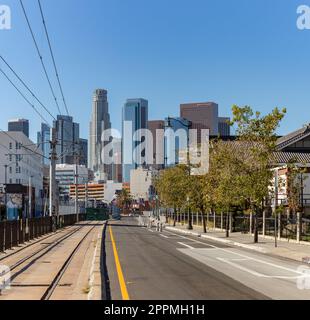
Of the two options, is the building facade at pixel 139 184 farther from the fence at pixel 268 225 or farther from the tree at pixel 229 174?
the tree at pixel 229 174

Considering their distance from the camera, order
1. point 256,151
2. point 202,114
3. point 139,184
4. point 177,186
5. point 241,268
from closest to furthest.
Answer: point 241,268
point 256,151
point 177,186
point 202,114
point 139,184

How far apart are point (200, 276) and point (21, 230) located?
57.9 ft

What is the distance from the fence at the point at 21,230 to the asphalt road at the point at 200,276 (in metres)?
4.97

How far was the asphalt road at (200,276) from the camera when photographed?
13.1 meters

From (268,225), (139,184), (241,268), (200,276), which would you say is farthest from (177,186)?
(139,184)

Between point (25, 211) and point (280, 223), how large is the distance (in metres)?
88.7

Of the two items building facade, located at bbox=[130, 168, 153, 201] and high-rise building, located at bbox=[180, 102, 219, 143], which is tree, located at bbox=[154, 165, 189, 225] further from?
building facade, located at bbox=[130, 168, 153, 201]

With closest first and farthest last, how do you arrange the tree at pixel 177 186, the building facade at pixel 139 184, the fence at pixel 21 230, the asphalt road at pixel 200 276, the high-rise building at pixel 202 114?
the asphalt road at pixel 200 276 < the fence at pixel 21 230 < the tree at pixel 177 186 < the high-rise building at pixel 202 114 < the building facade at pixel 139 184

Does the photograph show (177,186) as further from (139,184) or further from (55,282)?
(139,184)

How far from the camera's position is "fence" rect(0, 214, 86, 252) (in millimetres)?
26094

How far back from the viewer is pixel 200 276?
55.4ft

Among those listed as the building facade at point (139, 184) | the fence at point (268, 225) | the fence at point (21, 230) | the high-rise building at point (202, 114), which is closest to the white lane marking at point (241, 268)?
the fence at point (268, 225)

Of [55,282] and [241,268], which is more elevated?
[55,282]

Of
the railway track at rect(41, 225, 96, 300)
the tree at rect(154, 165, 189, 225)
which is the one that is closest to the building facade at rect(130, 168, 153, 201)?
the tree at rect(154, 165, 189, 225)
